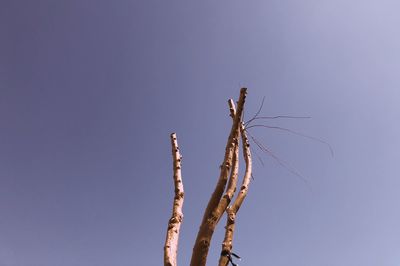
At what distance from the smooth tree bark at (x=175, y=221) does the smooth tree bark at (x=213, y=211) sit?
0.90 feet

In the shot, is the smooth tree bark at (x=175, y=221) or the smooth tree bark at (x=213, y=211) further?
the smooth tree bark at (x=175, y=221)

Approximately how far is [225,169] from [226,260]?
2.15 ft

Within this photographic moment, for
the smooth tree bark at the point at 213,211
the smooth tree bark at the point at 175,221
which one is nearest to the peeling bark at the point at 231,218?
the smooth tree bark at the point at 213,211

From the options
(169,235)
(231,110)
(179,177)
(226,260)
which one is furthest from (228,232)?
(231,110)

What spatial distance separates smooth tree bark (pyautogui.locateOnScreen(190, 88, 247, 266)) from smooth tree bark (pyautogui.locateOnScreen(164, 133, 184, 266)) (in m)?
0.27

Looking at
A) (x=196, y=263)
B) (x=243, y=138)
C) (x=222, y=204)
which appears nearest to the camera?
(x=196, y=263)

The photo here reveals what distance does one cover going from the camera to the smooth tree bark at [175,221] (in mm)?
2461

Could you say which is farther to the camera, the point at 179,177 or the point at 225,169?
the point at 179,177

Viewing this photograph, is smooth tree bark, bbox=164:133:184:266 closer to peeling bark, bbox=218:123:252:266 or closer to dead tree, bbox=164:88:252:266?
dead tree, bbox=164:88:252:266

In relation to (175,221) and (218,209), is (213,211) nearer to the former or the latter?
(218,209)

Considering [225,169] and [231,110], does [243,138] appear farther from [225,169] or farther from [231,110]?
[225,169]

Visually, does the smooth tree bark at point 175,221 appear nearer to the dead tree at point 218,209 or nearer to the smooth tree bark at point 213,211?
the dead tree at point 218,209

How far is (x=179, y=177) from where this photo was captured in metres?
3.20

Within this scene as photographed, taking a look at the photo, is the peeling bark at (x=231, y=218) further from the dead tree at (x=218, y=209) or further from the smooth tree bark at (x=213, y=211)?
the smooth tree bark at (x=213, y=211)
